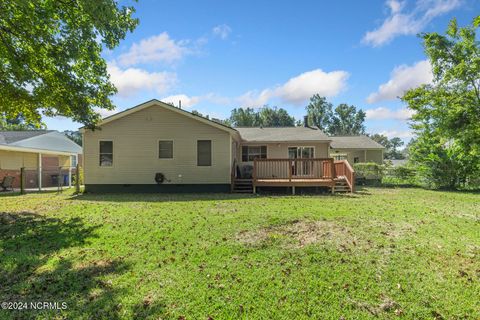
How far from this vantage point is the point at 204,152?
1409 centimetres

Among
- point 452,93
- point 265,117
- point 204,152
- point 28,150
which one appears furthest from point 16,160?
point 265,117

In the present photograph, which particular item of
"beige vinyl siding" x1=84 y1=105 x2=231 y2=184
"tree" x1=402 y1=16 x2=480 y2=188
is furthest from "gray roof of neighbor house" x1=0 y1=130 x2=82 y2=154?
"tree" x1=402 y1=16 x2=480 y2=188

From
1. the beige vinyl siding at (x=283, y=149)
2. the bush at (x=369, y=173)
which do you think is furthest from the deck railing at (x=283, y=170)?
the bush at (x=369, y=173)

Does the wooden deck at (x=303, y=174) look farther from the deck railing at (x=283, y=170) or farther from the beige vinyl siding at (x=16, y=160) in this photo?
the beige vinyl siding at (x=16, y=160)

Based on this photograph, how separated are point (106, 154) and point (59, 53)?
6.63m

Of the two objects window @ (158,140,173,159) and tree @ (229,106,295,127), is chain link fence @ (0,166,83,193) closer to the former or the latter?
window @ (158,140,173,159)

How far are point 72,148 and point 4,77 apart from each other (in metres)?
17.4

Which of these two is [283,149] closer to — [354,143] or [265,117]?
[354,143]

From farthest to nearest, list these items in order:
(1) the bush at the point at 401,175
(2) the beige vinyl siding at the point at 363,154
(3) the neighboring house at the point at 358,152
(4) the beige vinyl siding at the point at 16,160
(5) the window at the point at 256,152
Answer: (2) the beige vinyl siding at the point at 363,154, (3) the neighboring house at the point at 358,152, (1) the bush at the point at 401,175, (4) the beige vinyl siding at the point at 16,160, (5) the window at the point at 256,152

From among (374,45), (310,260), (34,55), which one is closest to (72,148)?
(34,55)

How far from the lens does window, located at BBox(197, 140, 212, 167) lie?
46.1 feet

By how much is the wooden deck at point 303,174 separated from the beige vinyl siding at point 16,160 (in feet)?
55.3

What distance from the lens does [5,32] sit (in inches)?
326

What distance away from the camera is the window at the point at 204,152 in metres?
14.1
